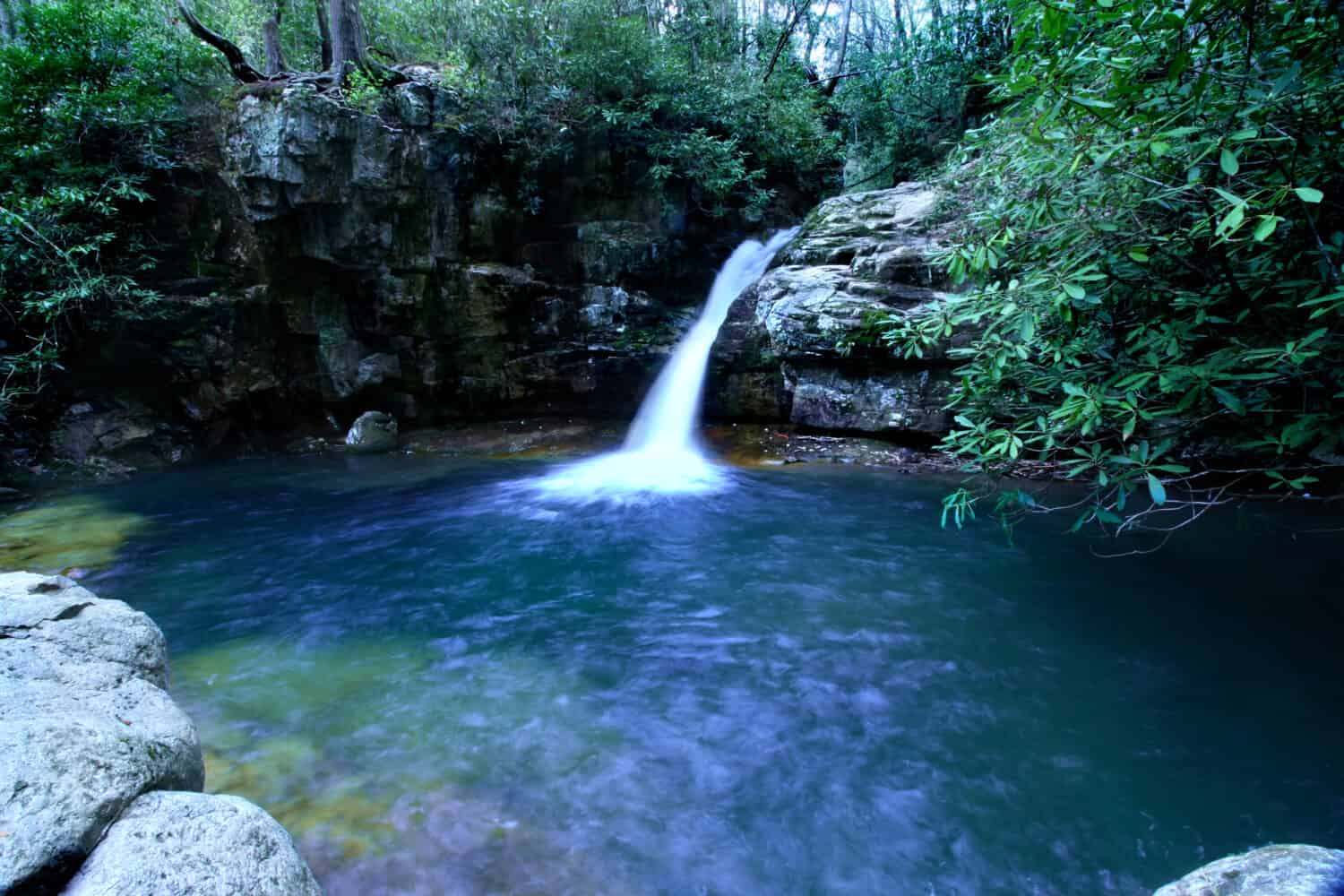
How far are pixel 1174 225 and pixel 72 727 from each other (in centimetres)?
561

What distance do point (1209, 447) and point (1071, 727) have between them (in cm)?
588

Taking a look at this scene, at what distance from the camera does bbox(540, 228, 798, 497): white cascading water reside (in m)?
9.49

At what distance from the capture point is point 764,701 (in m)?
4.08

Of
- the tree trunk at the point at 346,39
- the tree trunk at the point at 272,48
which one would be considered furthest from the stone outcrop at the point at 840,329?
the tree trunk at the point at 272,48

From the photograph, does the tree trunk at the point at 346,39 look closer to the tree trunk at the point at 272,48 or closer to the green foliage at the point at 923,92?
the tree trunk at the point at 272,48

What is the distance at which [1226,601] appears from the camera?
5121 millimetres

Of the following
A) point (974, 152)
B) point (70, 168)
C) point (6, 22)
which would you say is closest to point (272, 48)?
point (70, 168)

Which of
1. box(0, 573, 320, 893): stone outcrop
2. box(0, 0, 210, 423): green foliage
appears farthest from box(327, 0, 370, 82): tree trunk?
box(0, 573, 320, 893): stone outcrop

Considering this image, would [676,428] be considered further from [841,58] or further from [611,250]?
[841,58]

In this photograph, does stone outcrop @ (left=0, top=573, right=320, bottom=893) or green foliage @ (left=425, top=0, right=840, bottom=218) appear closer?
stone outcrop @ (left=0, top=573, right=320, bottom=893)

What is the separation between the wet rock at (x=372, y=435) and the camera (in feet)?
40.9

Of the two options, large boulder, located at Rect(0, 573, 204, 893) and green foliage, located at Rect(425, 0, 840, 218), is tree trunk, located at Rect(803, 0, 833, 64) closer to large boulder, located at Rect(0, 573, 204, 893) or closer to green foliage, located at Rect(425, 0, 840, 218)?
green foliage, located at Rect(425, 0, 840, 218)

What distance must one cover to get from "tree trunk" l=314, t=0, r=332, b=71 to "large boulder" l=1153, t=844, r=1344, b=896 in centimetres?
1768

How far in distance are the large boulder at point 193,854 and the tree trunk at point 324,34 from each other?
16.0 m
